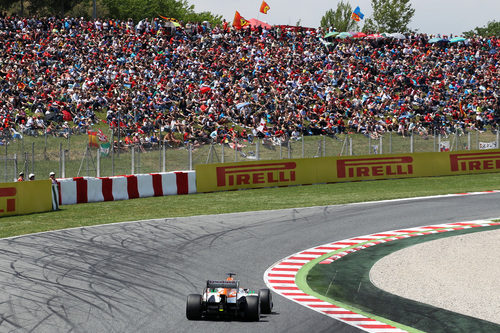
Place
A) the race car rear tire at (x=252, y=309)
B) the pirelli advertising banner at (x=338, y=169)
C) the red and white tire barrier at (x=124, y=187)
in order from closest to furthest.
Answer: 1. the race car rear tire at (x=252, y=309)
2. the red and white tire barrier at (x=124, y=187)
3. the pirelli advertising banner at (x=338, y=169)

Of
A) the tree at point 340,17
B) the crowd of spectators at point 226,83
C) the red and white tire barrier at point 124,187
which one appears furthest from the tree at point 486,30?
the red and white tire barrier at point 124,187

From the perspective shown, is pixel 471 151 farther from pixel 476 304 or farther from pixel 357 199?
pixel 476 304

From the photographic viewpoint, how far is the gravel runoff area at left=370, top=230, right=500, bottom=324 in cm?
1048

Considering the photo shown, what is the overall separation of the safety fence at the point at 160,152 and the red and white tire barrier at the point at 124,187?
3.05 ft

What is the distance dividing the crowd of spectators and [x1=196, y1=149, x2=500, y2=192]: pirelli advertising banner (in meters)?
1.97

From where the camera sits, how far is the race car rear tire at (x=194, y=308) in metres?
9.36

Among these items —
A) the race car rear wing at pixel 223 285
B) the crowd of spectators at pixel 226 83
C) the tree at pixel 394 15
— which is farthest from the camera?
the tree at pixel 394 15

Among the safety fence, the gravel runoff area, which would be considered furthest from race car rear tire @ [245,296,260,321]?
the safety fence

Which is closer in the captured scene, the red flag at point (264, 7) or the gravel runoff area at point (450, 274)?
the gravel runoff area at point (450, 274)

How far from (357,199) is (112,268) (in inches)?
516

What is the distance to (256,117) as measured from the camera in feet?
119

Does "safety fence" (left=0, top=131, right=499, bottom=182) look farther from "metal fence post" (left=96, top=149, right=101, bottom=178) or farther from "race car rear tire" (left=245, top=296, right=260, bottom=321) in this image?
"race car rear tire" (left=245, top=296, right=260, bottom=321)

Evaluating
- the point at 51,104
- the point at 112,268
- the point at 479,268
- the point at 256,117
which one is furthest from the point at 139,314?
the point at 256,117

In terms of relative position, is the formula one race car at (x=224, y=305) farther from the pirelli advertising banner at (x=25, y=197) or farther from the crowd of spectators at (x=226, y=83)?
the crowd of spectators at (x=226, y=83)
